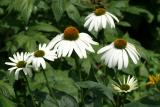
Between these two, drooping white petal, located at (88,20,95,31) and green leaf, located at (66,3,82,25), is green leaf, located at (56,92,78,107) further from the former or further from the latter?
green leaf, located at (66,3,82,25)

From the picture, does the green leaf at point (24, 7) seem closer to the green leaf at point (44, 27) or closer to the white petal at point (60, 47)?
the green leaf at point (44, 27)

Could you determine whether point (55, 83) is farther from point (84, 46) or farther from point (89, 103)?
point (84, 46)

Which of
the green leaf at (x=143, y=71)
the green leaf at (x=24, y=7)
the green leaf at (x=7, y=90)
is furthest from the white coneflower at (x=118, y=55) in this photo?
the green leaf at (x=143, y=71)

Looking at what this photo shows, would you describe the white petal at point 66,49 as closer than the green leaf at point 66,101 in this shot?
Yes

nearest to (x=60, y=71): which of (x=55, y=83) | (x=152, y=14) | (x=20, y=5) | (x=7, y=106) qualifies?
(x=55, y=83)

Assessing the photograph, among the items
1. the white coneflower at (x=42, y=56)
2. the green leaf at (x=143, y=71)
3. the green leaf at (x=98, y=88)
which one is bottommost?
the green leaf at (x=143, y=71)

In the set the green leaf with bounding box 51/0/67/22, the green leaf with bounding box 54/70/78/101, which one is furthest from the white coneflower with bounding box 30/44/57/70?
the green leaf with bounding box 51/0/67/22
